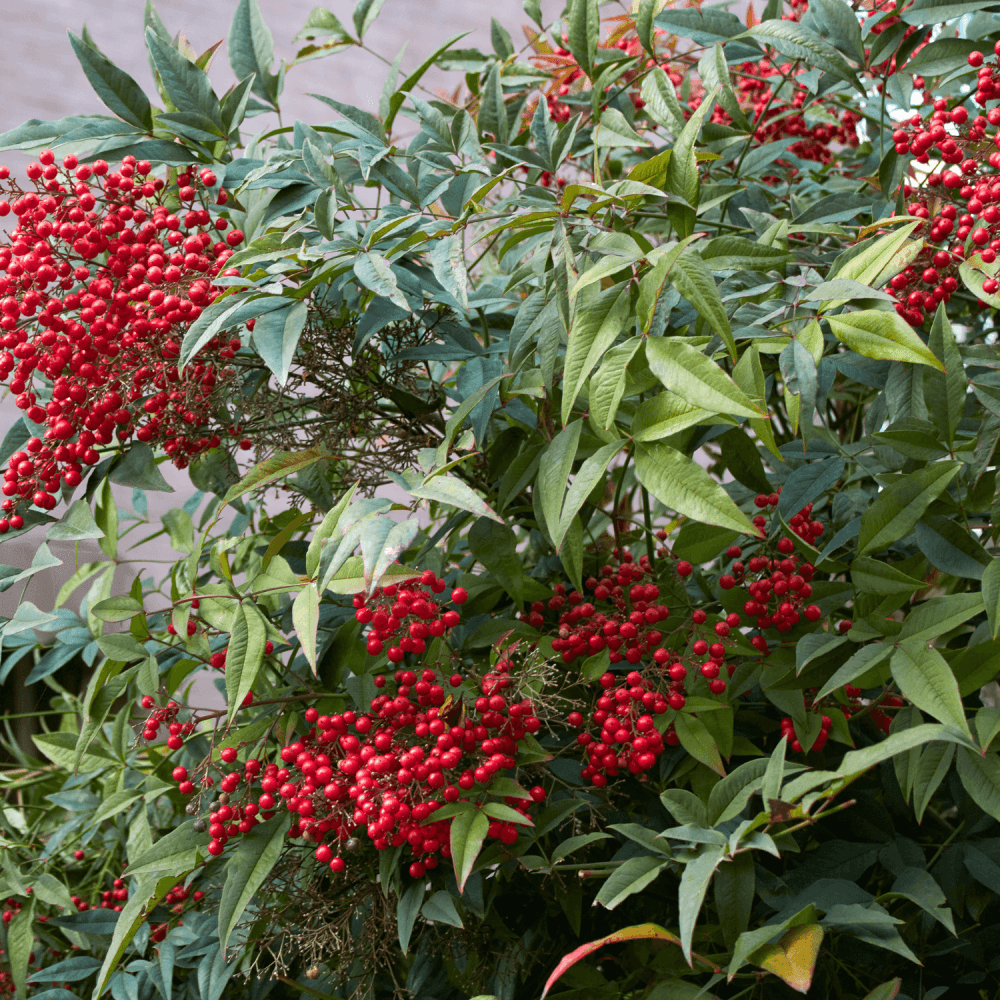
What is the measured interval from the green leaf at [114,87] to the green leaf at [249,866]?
24.8 inches

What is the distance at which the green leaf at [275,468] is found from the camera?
2.07ft

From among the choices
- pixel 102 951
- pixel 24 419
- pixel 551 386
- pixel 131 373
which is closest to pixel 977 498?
pixel 551 386

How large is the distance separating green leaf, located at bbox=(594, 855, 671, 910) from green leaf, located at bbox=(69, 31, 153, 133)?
0.75 meters

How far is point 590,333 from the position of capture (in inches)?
21.9

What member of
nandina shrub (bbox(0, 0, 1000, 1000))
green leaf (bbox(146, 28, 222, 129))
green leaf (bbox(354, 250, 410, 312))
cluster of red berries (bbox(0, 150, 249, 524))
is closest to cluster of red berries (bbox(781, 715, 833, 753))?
nandina shrub (bbox(0, 0, 1000, 1000))

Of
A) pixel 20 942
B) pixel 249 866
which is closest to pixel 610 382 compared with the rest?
pixel 249 866

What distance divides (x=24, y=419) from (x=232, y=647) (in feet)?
1.08

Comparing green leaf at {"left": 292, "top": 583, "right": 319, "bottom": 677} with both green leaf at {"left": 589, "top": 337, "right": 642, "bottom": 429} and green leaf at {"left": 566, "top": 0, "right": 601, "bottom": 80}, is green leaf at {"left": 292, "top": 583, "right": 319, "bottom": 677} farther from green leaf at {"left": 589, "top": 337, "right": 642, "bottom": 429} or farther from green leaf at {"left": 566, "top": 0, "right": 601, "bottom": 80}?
green leaf at {"left": 566, "top": 0, "right": 601, "bottom": 80}

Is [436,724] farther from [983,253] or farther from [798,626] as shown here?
[983,253]

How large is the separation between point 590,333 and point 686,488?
0.13m

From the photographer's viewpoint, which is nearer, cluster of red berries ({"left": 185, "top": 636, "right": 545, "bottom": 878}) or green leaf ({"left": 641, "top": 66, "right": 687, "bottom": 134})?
cluster of red berries ({"left": 185, "top": 636, "right": 545, "bottom": 878})

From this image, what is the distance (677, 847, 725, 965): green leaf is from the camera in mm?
451

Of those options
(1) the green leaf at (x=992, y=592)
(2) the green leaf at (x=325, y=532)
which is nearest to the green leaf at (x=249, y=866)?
(2) the green leaf at (x=325, y=532)

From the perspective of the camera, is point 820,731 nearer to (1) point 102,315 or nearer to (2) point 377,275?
(2) point 377,275
